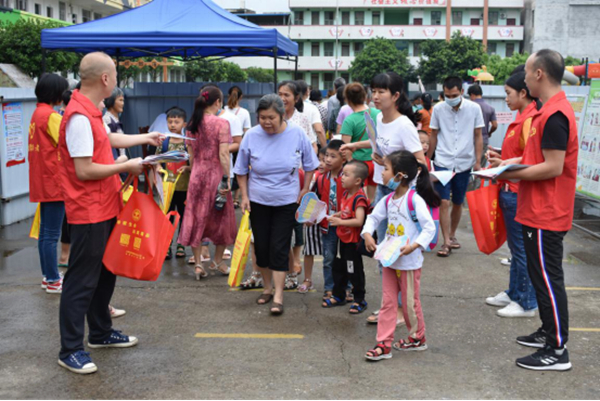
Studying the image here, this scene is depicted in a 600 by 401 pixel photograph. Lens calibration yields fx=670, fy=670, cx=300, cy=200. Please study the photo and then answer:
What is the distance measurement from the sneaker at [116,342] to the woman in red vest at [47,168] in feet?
5.06

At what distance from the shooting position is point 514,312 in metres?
5.58

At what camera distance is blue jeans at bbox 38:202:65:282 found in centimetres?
603

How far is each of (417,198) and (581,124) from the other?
22.1 ft

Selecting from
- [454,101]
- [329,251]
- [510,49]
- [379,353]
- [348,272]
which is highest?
[510,49]

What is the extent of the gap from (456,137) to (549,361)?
3.81 metres

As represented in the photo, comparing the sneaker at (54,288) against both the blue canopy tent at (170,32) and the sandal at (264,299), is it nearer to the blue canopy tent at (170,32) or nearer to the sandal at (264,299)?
the sandal at (264,299)

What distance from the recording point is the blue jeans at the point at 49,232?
19.8 ft

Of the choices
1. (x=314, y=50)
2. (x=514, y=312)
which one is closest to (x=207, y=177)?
(x=514, y=312)

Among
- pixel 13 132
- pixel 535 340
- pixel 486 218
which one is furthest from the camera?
pixel 13 132

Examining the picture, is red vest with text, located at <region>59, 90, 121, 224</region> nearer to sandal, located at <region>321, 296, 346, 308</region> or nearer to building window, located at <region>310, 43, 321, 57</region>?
sandal, located at <region>321, 296, 346, 308</region>

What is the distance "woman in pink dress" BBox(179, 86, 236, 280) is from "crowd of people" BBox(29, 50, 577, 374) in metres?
0.01

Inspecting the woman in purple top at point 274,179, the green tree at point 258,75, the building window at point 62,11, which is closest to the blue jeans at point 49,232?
the woman in purple top at point 274,179

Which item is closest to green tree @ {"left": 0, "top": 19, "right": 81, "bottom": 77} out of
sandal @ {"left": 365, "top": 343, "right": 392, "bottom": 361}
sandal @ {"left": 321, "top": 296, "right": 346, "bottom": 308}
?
sandal @ {"left": 321, "top": 296, "right": 346, "bottom": 308}

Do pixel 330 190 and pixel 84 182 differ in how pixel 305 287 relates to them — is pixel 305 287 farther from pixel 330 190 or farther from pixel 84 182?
pixel 84 182
